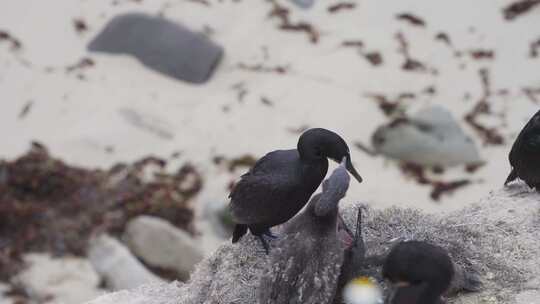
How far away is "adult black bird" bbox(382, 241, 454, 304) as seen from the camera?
2783mm

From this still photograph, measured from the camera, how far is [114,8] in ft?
36.3

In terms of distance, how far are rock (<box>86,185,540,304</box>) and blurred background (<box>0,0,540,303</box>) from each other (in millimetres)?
2812

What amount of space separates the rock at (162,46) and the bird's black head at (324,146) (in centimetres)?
658

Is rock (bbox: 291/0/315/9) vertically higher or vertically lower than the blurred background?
higher

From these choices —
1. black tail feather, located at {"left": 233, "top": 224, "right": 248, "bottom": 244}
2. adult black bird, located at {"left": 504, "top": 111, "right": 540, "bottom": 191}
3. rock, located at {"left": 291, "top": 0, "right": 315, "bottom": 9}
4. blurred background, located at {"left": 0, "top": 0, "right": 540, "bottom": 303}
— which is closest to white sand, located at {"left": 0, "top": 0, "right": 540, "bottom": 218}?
blurred background, located at {"left": 0, "top": 0, "right": 540, "bottom": 303}

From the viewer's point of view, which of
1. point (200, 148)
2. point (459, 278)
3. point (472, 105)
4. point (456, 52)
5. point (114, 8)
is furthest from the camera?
point (114, 8)

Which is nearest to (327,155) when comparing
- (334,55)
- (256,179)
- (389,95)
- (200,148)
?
(256,179)

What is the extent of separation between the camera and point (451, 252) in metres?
3.72

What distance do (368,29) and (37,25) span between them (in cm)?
563

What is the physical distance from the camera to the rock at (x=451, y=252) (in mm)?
3566

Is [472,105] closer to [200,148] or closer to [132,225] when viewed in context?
[200,148]

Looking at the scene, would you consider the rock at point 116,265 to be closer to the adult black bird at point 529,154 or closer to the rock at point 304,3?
the adult black bird at point 529,154

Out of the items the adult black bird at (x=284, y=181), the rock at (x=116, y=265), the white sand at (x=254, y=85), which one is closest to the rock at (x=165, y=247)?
the rock at (x=116, y=265)

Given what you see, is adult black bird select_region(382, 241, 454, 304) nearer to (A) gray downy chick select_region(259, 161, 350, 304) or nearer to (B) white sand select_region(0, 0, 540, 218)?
(A) gray downy chick select_region(259, 161, 350, 304)
